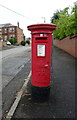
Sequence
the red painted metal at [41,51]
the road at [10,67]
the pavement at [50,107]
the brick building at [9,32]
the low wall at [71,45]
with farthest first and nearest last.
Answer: the brick building at [9,32] → the low wall at [71,45] → the road at [10,67] → the red painted metal at [41,51] → the pavement at [50,107]

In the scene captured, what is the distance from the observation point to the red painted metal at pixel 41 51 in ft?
13.0

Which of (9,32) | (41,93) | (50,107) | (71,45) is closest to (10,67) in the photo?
(41,93)

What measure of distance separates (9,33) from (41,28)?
80.2 m

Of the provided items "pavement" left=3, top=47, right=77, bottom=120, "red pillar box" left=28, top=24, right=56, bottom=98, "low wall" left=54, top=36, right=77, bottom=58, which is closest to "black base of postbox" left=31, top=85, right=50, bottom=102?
"red pillar box" left=28, top=24, right=56, bottom=98

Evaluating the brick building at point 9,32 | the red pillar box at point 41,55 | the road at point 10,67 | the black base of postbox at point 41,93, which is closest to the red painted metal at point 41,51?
the red pillar box at point 41,55

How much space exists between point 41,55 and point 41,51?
103mm

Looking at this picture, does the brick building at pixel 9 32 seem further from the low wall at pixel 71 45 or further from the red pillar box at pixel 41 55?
the red pillar box at pixel 41 55

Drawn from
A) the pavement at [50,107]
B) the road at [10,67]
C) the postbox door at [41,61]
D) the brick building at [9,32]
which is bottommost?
the pavement at [50,107]

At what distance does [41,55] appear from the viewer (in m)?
4.07

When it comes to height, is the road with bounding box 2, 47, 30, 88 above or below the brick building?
below

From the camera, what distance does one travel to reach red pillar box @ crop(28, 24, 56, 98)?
3.96 metres

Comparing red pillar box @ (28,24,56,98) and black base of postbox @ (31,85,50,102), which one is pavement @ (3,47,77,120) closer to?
black base of postbox @ (31,85,50,102)

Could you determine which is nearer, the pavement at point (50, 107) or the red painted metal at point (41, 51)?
the pavement at point (50, 107)

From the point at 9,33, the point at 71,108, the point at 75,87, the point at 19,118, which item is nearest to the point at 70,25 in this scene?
the point at 75,87
